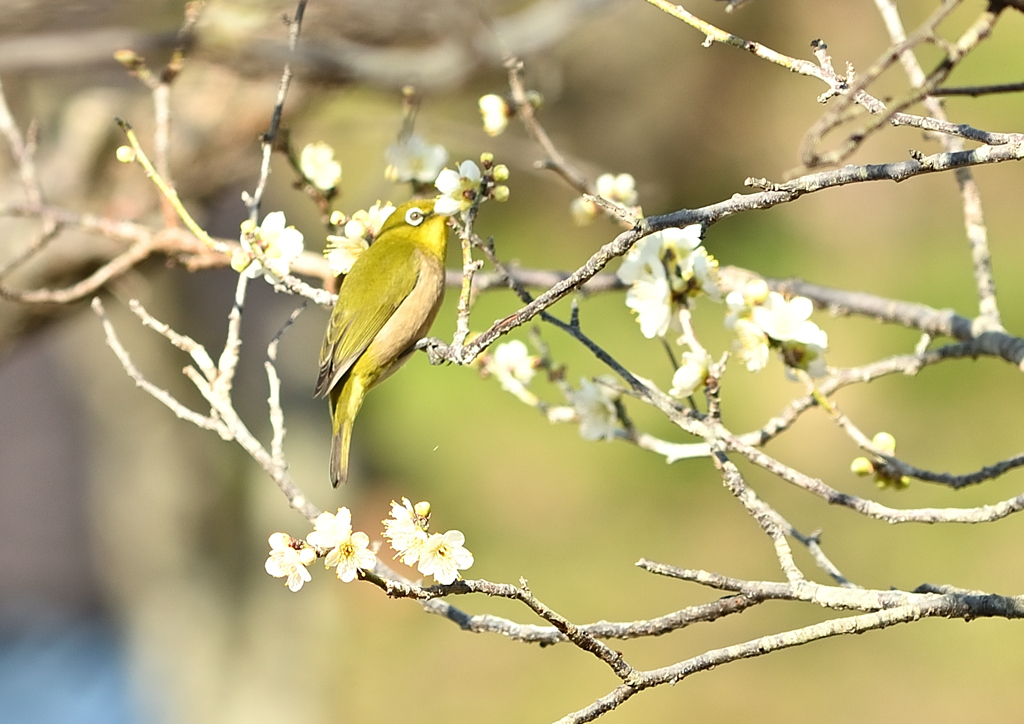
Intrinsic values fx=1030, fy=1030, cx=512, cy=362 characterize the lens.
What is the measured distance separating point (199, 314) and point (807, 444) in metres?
3.80

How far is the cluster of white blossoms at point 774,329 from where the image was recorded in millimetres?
1622

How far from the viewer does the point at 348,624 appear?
23.5 ft

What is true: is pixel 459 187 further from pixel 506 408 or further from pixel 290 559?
pixel 506 408

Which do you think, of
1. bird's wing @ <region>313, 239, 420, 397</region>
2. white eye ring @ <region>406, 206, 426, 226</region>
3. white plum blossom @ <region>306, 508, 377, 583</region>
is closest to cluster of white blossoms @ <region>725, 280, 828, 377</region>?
white plum blossom @ <region>306, 508, 377, 583</region>

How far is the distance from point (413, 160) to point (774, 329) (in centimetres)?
96

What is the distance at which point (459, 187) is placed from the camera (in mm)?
1737

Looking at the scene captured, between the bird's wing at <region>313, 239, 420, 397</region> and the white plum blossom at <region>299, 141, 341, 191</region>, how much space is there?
0.18 m

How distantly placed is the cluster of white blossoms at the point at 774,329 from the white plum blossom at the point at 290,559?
2.48ft

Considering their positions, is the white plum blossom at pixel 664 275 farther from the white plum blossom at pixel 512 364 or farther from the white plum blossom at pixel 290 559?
the white plum blossom at pixel 290 559

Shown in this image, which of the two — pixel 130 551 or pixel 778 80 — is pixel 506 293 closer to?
pixel 778 80

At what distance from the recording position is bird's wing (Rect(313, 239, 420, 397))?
7.58ft

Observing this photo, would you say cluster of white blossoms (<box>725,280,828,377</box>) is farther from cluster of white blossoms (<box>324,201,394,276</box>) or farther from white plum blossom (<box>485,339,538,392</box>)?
cluster of white blossoms (<box>324,201,394,276</box>)

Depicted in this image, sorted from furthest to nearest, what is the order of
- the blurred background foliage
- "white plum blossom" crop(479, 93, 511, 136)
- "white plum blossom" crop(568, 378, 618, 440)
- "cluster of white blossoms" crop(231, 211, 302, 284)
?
the blurred background foliage, "white plum blossom" crop(479, 93, 511, 136), "white plum blossom" crop(568, 378, 618, 440), "cluster of white blossoms" crop(231, 211, 302, 284)

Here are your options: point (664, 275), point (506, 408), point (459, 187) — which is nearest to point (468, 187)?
point (459, 187)
